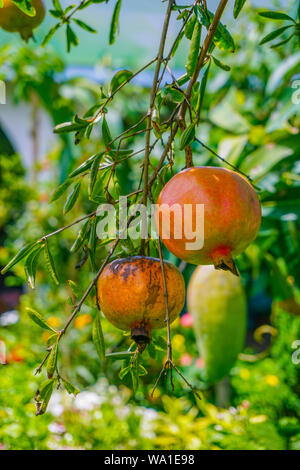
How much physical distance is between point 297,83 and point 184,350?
1.31 meters

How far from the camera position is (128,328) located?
1.22 ft

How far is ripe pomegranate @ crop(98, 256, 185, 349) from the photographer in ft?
1.17

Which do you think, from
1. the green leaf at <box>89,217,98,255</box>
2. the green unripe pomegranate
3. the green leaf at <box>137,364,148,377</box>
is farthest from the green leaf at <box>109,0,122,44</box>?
the green unripe pomegranate

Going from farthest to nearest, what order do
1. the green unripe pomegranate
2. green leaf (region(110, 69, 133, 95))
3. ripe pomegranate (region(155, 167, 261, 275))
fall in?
the green unripe pomegranate
green leaf (region(110, 69, 133, 95))
ripe pomegranate (region(155, 167, 261, 275))

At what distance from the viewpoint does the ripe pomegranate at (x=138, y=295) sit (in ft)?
1.17

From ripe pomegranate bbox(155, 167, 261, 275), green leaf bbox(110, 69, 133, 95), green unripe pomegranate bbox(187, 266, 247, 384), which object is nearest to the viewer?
ripe pomegranate bbox(155, 167, 261, 275)

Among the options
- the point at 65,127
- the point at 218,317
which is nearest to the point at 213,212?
the point at 65,127

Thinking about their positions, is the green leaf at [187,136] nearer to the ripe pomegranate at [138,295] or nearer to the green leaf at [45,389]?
the ripe pomegranate at [138,295]

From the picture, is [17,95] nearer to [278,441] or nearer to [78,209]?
[78,209]

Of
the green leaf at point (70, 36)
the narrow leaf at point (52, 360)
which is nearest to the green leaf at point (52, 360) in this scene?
the narrow leaf at point (52, 360)

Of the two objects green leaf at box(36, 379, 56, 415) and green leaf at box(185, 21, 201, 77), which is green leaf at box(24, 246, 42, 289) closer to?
green leaf at box(36, 379, 56, 415)

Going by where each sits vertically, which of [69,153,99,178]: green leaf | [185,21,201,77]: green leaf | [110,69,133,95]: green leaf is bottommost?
[69,153,99,178]: green leaf

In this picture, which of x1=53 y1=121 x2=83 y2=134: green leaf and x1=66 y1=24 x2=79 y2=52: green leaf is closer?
x1=53 y1=121 x2=83 y2=134: green leaf
